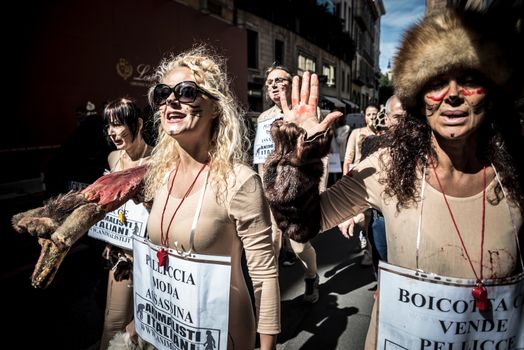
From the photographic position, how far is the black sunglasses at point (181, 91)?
1.57m

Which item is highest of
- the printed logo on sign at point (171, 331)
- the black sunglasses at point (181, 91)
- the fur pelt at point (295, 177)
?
the black sunglasses at point (181, 91)

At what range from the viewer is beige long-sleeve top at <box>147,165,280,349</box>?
56.8 inches

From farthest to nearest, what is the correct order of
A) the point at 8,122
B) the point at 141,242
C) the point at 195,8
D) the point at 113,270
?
the point at 195,8 → the point at 8,122 → the point at 113,270 → the point at 141,242

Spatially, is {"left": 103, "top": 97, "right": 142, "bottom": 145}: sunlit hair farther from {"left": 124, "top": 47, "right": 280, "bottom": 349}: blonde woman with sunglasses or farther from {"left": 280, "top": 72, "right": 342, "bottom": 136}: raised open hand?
{"left": 280, "top": 72, "right": 342, "bottom": 136}: raised open hand

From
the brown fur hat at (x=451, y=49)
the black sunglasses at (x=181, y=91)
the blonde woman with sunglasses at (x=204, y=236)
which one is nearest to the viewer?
→ the brown fur hat at (x=451, y=49)

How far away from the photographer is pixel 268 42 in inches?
730

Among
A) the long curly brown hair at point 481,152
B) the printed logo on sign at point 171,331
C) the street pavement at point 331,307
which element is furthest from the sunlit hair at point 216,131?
the street pavement at point 331,307

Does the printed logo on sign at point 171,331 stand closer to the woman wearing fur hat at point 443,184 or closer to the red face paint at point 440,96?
the woman wearing fur hat at point 443,184

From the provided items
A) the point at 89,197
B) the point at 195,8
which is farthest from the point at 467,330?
the point at 195,8

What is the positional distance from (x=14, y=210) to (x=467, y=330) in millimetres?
5605

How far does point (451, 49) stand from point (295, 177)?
70 cm

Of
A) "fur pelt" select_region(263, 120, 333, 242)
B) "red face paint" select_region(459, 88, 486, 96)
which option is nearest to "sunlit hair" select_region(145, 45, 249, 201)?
"fur pelt" select_region(263, 120, 333, 242)

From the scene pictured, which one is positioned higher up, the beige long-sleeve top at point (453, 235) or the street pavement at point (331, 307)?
the beige long-sleeve top at point (453, 235)

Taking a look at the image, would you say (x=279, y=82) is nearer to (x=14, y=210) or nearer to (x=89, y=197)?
(x=89, y=197)
